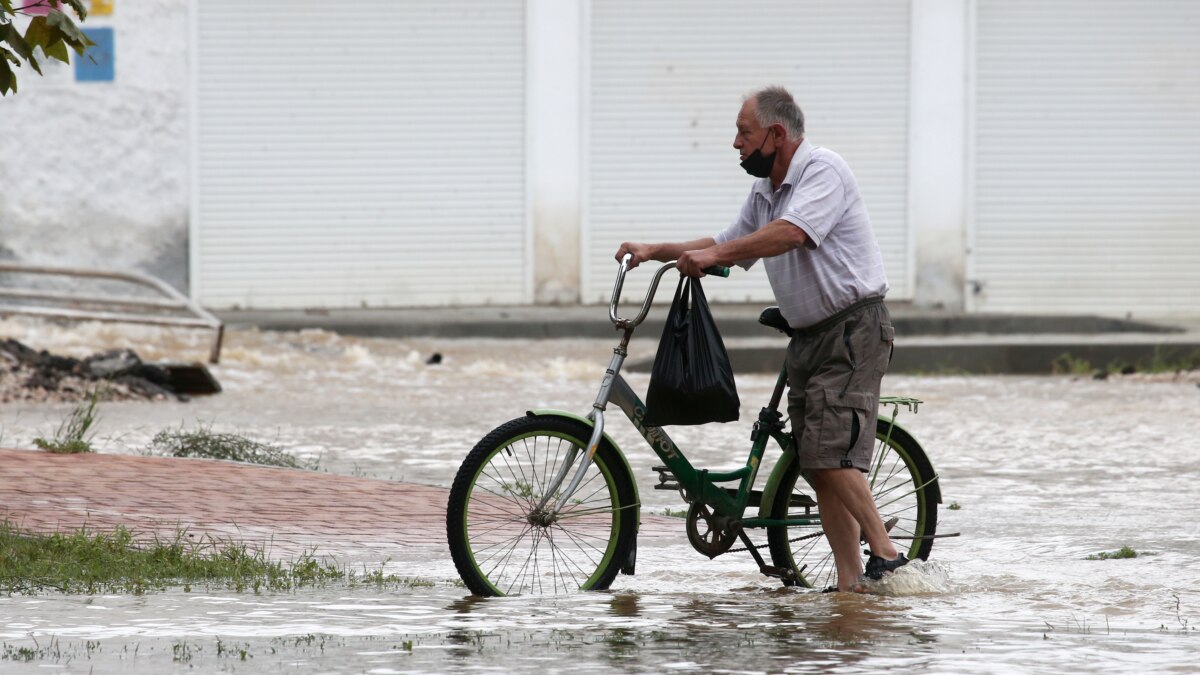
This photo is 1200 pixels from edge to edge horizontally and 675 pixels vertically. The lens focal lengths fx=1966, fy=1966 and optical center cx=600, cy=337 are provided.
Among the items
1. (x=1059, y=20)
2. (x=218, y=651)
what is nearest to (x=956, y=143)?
(x=1059, y=20)

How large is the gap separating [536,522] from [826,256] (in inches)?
51.7

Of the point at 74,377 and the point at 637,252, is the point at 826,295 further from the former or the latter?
the point at 74,377

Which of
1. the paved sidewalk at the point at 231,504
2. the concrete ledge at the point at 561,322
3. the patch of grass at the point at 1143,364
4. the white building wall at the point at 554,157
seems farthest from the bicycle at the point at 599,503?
the white building wall at the point at 554,157

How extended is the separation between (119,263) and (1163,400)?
42.3 ft

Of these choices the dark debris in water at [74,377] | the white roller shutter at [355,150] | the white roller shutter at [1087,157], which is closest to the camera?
the dark debris in water at [74,377]

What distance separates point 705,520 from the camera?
6.76 metres

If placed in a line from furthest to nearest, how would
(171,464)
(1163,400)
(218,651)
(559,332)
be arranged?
(559,332) < (1163,400) < (171,464) < (218,651)

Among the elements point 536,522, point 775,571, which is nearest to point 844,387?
point 775,571

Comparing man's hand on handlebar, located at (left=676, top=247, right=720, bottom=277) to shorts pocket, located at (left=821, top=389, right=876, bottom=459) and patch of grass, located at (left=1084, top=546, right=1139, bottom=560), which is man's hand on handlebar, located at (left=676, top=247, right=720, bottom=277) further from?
patch of grass, located at (left=1084, top=546, right=1139, bottom=560)

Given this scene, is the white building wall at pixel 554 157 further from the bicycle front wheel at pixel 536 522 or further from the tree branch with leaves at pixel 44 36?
the bicycle front wheel at pixel 536 522

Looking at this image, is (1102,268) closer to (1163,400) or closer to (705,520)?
(1163,400)

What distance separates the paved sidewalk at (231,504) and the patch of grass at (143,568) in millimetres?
250

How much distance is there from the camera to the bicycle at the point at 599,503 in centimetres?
652

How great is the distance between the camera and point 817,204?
6.36 meters
